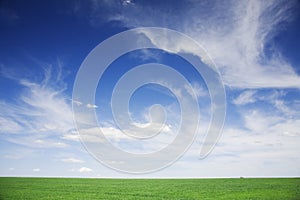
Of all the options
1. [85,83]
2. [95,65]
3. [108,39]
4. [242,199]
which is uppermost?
[108,39]

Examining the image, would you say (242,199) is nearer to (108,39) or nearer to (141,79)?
(141,79)

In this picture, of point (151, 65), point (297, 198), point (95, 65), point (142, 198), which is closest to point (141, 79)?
point (151, 65)

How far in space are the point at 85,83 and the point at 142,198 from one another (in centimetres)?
1019

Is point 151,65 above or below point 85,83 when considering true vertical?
above

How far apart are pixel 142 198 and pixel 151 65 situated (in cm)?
1083

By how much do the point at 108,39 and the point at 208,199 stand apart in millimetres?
14561

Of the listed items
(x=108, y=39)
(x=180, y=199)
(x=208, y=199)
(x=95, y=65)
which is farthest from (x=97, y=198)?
(x=108, y=39)

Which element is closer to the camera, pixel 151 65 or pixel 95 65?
pixel 95 65

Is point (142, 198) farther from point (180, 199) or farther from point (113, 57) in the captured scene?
point (113, 57)

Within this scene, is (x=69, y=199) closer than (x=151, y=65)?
Yes

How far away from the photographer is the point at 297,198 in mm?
24234

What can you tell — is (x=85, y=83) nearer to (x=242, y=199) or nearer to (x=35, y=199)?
(x=35, y=199)

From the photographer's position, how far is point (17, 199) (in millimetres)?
23203

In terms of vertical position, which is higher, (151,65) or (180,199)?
(151,65)
